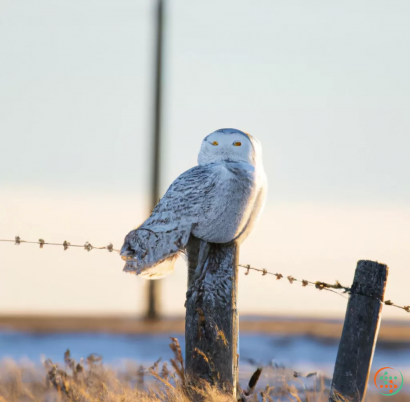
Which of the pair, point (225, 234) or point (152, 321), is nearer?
point (225, 234)

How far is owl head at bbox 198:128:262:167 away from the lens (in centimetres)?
496

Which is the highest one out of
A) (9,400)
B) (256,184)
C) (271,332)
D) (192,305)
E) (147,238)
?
(256,184)

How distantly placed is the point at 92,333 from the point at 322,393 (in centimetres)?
638

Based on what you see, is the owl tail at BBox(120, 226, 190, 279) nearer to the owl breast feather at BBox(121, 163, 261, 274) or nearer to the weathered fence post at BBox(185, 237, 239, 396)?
the owl breast feather at BBox(121, 163, 261, 274)

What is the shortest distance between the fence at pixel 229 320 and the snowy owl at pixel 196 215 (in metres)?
0.14

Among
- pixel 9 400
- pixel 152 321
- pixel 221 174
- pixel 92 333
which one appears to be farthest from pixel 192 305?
pixel 92 333

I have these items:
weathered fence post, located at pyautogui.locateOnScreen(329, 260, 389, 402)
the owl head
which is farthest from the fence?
the owl head

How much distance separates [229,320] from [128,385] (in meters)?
1.31

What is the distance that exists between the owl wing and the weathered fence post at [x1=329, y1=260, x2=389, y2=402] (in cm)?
113

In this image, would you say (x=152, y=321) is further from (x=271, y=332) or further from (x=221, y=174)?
(x=221, y=174)

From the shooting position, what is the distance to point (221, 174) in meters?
4.77

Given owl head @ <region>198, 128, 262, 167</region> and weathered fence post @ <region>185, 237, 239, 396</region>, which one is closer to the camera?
weathered fence post @ <region>185, 237, 239, 396</region>

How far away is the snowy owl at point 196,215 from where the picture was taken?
4.72 metres

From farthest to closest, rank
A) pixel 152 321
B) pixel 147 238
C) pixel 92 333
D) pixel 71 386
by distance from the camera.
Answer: pixel 92 333
pixel 152 321
pixel 71 386
pixel 147 238
